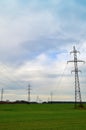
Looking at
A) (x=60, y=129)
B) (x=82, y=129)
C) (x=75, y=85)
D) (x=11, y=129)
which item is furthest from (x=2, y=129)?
(x=75, y=85)

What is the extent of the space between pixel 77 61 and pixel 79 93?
844 cm

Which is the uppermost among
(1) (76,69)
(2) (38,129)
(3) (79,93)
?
(1) (76,69)

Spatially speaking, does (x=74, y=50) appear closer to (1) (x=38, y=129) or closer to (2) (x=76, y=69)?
(2) (x=76, y=69)

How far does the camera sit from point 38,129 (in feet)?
81.2

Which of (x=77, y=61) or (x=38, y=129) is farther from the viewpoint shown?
(x=77, y=61)

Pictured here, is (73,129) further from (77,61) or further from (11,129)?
(77,61)

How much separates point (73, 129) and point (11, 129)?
192 inches

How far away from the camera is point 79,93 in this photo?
79.4 metres

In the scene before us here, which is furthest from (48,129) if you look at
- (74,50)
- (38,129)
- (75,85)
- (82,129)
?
(74,50)

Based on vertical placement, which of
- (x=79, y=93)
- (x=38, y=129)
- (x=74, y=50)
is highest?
(x=74, y=50)

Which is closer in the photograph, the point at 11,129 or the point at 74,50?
the point at 11,129

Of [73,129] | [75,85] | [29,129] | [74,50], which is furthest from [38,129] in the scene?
[74,50]

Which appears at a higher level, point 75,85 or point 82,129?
point 75,85

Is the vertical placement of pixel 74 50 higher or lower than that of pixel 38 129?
higher
